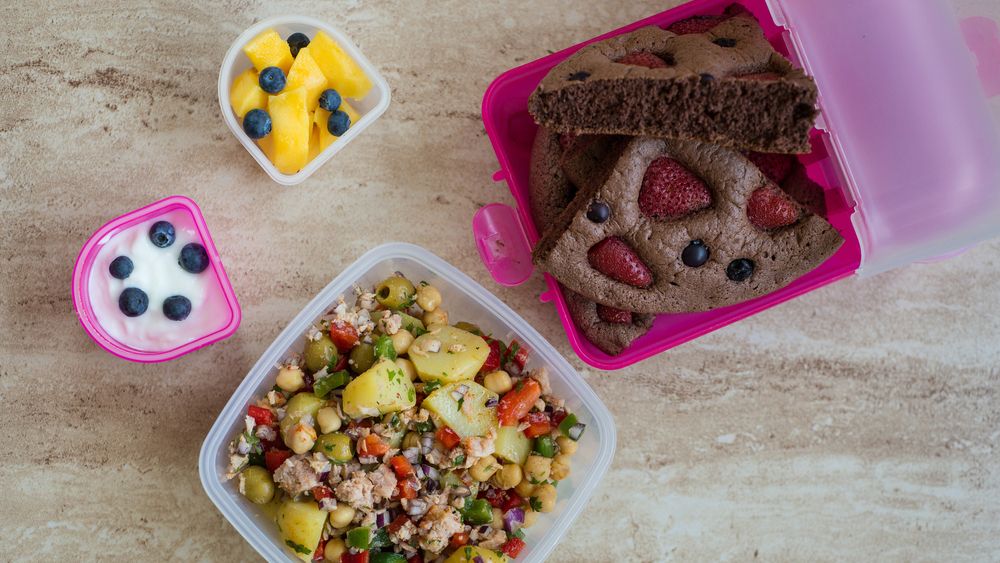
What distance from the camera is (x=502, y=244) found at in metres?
2.01

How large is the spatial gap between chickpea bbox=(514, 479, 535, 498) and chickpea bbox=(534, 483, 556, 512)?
0.7 inches

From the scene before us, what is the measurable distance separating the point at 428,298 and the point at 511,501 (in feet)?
1.75

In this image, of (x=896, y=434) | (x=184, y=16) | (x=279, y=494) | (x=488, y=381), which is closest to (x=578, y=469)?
(x=488, y=381)

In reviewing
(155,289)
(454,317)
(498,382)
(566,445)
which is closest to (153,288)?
(155,289)

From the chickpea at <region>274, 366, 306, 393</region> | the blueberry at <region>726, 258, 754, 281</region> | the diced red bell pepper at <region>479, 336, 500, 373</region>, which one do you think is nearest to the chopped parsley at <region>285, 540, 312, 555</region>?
the chickpea at <region>274, 366, 306, 393</region>

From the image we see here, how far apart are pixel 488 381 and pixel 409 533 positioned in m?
0.39

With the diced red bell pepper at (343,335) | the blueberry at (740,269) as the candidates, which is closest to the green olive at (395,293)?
the diced red bell pepper at (343,335)

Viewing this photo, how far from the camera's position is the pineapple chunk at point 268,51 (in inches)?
71.8

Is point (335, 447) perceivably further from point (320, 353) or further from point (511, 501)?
point (511, 501)

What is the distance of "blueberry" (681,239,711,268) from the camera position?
1.75 meters

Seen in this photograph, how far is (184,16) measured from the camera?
2.01m

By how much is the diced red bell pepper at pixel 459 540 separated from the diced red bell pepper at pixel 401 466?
19 centimetres

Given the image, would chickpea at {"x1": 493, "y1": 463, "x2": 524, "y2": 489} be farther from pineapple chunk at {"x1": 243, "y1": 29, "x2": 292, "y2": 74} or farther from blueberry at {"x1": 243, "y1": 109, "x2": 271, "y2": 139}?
pineapple chunk at {"x1": 243, "y1": 29, "x2": 292, "y2": 74}

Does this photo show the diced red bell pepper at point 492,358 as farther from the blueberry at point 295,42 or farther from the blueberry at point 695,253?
the blueberry at point 295,42
